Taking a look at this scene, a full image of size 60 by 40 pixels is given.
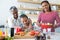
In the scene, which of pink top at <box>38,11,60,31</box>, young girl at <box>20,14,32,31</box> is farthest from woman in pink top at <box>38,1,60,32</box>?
young girl at <box>20,14,32,31</box>

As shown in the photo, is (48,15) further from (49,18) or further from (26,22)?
(26,22)

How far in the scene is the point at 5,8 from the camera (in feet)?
4.78

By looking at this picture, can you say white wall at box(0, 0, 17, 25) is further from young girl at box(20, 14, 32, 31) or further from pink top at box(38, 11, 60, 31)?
pink top at box(38, 11, 60, 31)

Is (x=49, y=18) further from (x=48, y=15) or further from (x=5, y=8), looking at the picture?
(x=5, y=8)

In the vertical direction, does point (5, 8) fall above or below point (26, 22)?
above

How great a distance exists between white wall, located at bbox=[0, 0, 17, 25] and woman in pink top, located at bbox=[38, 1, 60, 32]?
333mm

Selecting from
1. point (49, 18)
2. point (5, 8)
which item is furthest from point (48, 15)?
point (5, 8)

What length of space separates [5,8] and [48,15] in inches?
19.4

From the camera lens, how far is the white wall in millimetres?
1417

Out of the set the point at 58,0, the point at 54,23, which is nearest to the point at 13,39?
the point at 54,23

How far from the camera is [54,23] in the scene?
4.52 ft

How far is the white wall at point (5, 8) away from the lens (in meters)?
1.42

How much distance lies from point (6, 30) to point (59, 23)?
581 mm

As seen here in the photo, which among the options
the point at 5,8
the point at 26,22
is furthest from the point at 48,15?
the point at 5,8
